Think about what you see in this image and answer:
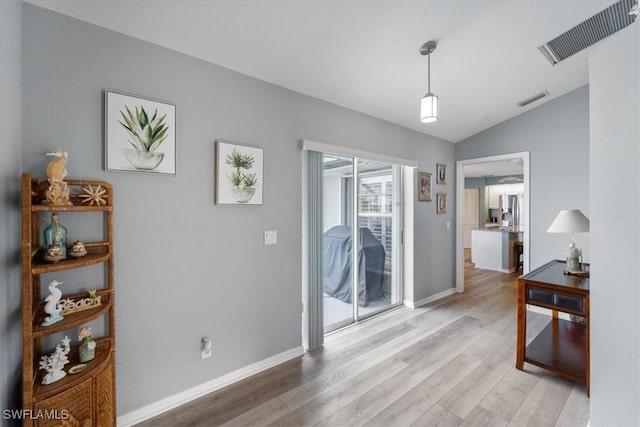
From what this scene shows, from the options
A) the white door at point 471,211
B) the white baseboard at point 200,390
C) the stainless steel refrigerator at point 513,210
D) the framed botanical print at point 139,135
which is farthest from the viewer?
the white door at point 471,211

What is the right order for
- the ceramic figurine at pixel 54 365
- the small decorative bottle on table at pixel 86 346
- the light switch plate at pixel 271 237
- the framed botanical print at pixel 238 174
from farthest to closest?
the light switch plate at pixel 271 237 → the framed botanical print at pixel 238 174 → the small decorative bottle on table at pixel 86 346 → the ceramic figurine at pixel 54 365

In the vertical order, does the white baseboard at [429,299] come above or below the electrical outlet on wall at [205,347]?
below

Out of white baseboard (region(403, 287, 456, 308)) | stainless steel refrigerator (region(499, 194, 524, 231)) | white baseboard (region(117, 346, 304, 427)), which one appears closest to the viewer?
white baseboard (region(117, 346, 304, 427))

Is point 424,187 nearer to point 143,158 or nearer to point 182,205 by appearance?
point 182,205

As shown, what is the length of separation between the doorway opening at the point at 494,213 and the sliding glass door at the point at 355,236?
1573mm

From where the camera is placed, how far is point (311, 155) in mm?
2721

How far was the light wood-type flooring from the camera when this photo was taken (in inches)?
72.9

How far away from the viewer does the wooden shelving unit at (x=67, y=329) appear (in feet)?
4.05

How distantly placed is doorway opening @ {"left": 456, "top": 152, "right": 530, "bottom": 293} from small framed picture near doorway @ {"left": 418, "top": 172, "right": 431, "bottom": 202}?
0.85 m

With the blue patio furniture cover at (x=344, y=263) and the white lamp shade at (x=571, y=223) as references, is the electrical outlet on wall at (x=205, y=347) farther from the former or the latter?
the white lamp shade at (x=571, y=223)

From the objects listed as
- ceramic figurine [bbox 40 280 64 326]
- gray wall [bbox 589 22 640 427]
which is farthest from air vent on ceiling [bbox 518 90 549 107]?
ceramic figurine [bbox 40 280 64 326]

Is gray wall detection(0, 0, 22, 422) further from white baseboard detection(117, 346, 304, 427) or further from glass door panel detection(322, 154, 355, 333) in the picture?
glass door panel detection(322, 154, 355, 333)

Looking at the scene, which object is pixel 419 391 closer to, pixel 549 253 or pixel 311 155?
pixel 311 155

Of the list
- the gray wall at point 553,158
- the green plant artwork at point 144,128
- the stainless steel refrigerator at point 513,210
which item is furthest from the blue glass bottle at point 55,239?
the stainless steel refrigerator at point 513,210
